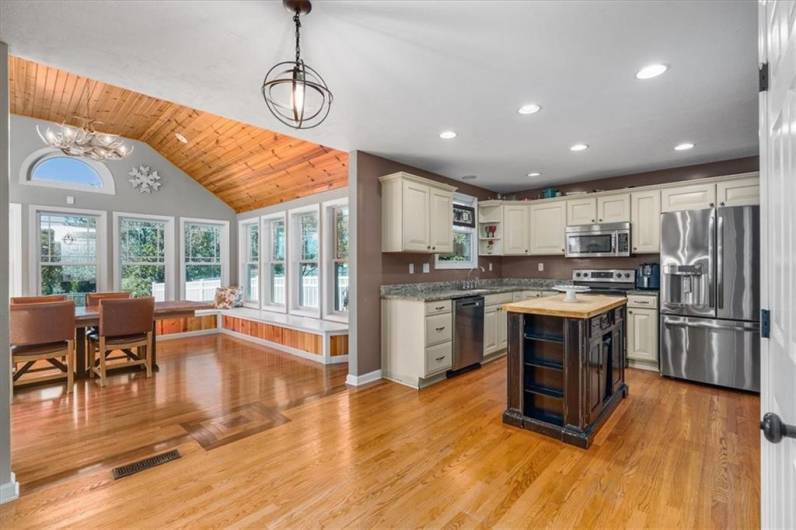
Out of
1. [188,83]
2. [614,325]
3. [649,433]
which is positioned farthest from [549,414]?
[188,83]

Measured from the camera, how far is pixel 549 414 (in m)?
2.83

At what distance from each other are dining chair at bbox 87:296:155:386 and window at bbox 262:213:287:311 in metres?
2.57

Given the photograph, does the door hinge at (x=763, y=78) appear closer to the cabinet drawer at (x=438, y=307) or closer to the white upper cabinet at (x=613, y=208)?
the cabinet drawer at (x=438, y=307)

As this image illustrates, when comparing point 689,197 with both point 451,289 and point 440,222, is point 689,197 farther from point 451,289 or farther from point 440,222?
point 451,289

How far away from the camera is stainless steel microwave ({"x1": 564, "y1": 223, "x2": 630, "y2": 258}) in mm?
4652

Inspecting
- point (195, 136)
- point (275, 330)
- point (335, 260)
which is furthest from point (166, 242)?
point (335, 260)

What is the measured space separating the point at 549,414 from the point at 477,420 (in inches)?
21.8

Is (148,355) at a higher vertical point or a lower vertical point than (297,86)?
lower

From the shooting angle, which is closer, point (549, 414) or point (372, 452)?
point (372, 452)

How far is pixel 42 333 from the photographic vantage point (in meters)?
3.55

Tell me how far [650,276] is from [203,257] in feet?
24.1

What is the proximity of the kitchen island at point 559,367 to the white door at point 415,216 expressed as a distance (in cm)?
157

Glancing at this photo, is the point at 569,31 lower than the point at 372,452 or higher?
higher

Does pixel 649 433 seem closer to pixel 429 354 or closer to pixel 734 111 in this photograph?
pixel 429 354
